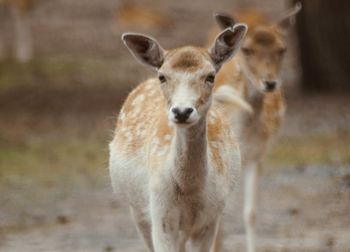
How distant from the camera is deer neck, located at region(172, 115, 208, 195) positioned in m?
7.59

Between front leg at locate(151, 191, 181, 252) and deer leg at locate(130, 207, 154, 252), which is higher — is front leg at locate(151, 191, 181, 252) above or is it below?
above

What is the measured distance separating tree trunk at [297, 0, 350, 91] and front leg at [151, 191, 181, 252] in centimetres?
1340

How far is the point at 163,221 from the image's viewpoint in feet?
24.9

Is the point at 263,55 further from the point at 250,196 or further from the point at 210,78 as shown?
the point at 210,78

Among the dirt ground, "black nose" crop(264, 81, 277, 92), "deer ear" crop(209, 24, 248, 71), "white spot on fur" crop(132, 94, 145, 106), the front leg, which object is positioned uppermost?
"deer ear" crop(209, 24, 248, 71)

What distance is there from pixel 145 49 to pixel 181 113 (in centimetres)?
92

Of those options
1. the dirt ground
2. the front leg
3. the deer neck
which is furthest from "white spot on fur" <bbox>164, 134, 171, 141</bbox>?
the dirt ground

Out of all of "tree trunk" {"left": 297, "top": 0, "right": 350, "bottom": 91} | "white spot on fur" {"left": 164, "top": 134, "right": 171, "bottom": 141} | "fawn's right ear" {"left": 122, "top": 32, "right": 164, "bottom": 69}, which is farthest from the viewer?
"tree trunk" {"left": 297, "top": 0, "right": 350, "bottom": 91}

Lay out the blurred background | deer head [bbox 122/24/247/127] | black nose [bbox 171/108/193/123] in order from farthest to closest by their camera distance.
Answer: the blurred background, deer head [bbox 122/24/247/127], black nose [bbox 171/108/193/123]

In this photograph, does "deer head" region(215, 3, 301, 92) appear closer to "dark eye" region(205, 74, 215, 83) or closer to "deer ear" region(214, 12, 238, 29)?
"deer ear" region(214, 12, 238, 29)

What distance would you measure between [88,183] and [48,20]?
663 inches

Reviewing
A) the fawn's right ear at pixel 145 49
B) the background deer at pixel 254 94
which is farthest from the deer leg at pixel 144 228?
the background deer at pixel 254 94

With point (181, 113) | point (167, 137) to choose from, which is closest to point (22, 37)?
point (167, 137)

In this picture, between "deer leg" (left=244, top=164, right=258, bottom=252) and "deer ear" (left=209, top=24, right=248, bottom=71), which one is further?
"deer leg" (left=244, top=164, right=258, bottom=252)
